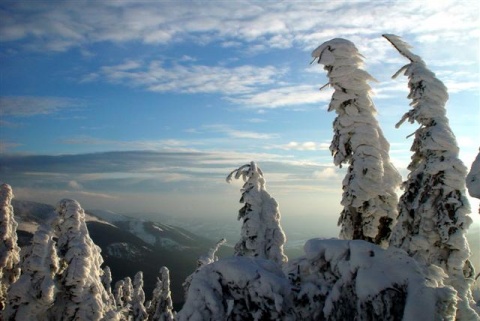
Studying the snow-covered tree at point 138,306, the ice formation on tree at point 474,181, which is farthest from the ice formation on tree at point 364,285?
the snow-covered tree at point 138,306

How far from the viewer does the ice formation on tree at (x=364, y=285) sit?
600 centimetres

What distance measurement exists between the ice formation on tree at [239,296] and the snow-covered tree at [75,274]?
47.1 feet

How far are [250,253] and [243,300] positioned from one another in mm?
15169

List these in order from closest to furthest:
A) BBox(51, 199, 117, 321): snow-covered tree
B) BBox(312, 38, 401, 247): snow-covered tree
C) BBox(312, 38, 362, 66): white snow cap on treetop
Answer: BBox(312, 38, 401, 247): snow-covered tree, BBox(312, 38, 362, 66): white snow cap on treetop, BBox(51, 199, 117, 321): snow-covered tree

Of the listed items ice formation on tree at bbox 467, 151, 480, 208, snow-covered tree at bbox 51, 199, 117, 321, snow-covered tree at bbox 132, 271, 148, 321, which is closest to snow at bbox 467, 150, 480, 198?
ice formation on tree at bbox 467, 151, 480, 208

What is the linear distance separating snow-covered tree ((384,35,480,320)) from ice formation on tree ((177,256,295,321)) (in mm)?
7085

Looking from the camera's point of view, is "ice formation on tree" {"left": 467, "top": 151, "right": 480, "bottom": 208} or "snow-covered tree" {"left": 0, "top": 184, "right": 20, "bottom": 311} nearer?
"ice formation on tree" {"left": 467, "top": 151, "right": 480, "bottom": 208}

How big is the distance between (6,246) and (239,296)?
81.3 feet

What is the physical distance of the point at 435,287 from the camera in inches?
243

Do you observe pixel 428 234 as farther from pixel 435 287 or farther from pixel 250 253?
pixel 250 253

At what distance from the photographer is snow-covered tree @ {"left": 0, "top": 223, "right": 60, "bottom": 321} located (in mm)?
19141

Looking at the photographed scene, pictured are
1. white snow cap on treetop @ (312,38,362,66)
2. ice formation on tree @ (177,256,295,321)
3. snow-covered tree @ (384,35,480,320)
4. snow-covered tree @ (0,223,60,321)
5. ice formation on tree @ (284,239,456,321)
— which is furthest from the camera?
snow-covered tree @ (0,223,60,321)

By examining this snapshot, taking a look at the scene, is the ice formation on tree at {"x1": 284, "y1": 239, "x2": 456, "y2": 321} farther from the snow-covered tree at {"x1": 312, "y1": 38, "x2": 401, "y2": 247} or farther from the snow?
the snow-covered tree at {"x1": 312, "y1": 38, "x2": 401, "y2": 247}

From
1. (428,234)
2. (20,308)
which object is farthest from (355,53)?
(20,308)
